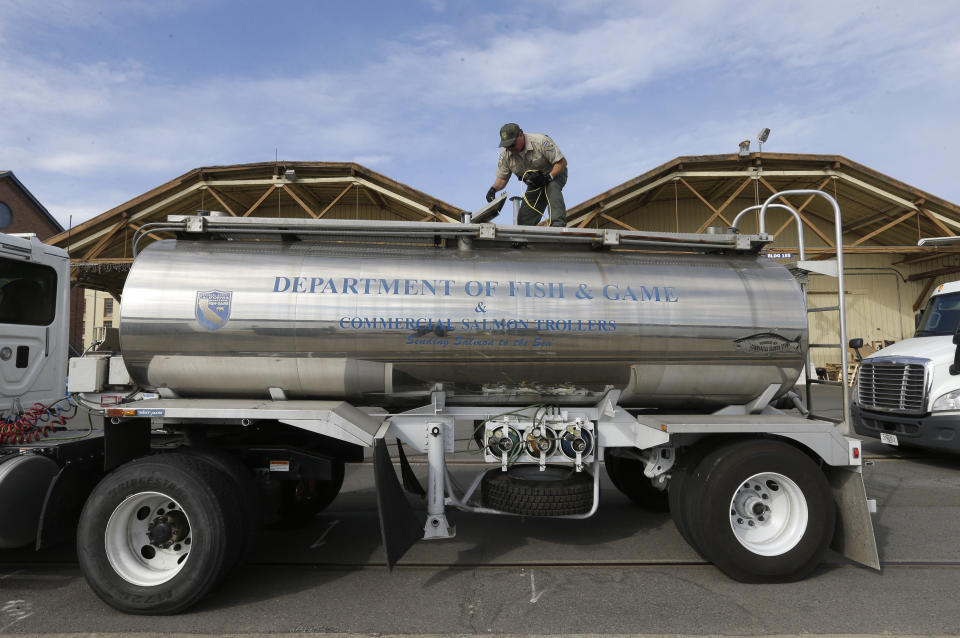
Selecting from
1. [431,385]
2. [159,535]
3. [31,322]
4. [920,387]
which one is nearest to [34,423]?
[31,322]

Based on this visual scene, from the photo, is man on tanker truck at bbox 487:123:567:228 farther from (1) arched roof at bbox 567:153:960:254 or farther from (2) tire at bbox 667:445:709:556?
(1) arched roof at bbox 567:153:960:254

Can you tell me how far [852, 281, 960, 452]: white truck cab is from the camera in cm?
809

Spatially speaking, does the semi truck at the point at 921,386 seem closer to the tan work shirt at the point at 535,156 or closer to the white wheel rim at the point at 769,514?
the white wheel rim at the point at 769,514

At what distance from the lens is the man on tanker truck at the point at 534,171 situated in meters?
A: 5.73

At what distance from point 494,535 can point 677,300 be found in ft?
9.25

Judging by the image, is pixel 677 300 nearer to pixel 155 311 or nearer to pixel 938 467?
pixel 155 311

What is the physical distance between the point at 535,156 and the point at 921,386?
269 inches

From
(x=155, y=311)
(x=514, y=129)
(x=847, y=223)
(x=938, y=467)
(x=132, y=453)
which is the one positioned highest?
(x=847, y=223)

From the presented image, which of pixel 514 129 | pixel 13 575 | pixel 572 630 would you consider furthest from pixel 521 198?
pixel 13 575

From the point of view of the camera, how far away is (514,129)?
5699 mm

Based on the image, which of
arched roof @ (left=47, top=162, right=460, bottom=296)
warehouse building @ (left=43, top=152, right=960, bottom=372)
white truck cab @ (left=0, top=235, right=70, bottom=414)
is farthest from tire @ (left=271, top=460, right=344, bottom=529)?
arched roof @ (left=47, top=162, right=460, bottom=296)

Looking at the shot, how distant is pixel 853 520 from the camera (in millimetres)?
4520

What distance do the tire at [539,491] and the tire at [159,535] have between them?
1990 mm

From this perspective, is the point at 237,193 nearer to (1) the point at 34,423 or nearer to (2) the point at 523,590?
(1) the point at 34,423
